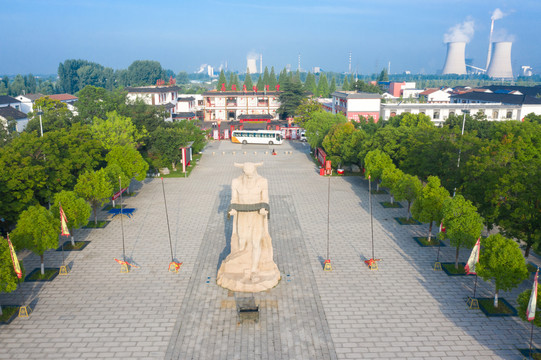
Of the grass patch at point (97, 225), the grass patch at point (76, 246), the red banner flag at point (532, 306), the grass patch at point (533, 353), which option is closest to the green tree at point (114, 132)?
the grass patch at point (97, 225)

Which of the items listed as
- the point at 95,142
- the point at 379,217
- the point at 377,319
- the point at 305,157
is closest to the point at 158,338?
the point at 377,319

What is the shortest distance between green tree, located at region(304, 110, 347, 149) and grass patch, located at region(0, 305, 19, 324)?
31940 millimetres

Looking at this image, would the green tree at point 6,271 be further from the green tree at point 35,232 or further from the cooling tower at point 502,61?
the cooling tower at point 502,61

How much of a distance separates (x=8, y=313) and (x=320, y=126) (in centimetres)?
3426

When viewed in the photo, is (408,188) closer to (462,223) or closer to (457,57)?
(462,223)

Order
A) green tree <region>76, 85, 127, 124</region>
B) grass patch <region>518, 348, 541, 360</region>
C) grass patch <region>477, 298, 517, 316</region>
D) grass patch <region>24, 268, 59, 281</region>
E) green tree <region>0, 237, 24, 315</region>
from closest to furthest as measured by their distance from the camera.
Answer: grass patch <region>518, 348, 541, 360</region>
green tree <region>0, 237, 24, 315</region>
grass patch <region>477, 298, 517, 316</region>
grass patch <region>24, 268, 59, 281</region>
green tree <region>76, 85, 127, 124</region>

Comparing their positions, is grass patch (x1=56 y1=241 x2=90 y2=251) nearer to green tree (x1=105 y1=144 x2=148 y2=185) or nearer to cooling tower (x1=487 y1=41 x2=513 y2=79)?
green tree (x1=105 y1=144 x2=148 y2=185)

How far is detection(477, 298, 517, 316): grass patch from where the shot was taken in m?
14.4

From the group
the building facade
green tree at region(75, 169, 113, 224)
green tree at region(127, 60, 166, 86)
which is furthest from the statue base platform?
green tree at region(127, 60, 166, 86)

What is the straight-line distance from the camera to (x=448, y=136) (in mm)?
27672

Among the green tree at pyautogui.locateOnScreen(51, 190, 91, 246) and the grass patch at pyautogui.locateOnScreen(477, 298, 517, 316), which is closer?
the grass patch at pyautogui.locateOnScreen(477, 298, 517, 316)

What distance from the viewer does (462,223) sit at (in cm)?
1692

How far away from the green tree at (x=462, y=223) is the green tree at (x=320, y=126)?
2449 cm

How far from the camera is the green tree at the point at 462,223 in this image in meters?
16.7
